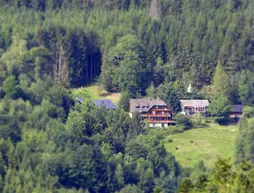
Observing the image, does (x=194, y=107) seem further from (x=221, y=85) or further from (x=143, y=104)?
(x=221, y=85)

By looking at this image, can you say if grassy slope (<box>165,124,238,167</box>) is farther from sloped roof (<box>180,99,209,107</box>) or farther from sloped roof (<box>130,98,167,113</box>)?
sloped roof (<box>130,98,167,113</box>)

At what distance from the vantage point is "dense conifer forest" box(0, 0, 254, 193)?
2852 inches

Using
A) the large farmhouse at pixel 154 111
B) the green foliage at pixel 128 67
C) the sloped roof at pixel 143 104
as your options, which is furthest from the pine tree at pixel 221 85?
the green foliage at pixel 128 67

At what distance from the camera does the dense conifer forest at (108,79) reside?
72.4m

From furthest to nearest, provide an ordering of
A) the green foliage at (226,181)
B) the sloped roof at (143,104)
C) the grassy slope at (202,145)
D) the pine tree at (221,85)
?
the pine tree at (221,85) → the sloped roof at (143,104) → the grassy slope at (202,145) → the green foliage at (226,181)

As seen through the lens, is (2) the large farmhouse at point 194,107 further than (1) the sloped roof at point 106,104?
Yes

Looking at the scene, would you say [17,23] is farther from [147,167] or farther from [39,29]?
[147,167]

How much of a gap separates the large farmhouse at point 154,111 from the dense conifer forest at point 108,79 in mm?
1066

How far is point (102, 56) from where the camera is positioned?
93.6 metres

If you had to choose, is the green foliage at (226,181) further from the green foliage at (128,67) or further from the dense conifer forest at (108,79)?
the green foliage at (128,67)

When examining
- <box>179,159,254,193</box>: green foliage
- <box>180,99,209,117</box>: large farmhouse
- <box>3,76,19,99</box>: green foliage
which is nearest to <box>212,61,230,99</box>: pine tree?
<box>180,99,209,117</box>: large farmhouse

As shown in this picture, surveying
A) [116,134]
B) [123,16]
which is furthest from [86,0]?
[116,134]

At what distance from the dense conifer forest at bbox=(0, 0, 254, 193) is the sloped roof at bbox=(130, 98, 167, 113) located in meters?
0.79

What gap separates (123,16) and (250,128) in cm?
2742
